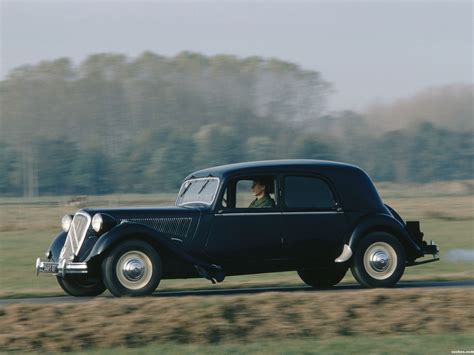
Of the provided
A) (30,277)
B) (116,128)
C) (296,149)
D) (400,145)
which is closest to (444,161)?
(400,145)

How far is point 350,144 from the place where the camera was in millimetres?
79000

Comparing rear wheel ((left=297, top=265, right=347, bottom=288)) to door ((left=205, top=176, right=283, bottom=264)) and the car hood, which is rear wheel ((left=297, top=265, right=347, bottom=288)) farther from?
the car hood

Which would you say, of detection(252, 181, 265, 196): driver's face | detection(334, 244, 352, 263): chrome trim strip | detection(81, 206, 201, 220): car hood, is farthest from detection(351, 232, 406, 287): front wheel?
detection(81, 206, 201, 220): car hood

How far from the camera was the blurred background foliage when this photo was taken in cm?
6831

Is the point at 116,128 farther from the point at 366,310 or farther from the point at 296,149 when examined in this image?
the point at 366,310

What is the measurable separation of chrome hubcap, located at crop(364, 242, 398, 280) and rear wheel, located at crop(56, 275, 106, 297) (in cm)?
382

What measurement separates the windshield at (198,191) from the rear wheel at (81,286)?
1.72 meters

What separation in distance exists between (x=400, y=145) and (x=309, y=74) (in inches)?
466

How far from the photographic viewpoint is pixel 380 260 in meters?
11.5

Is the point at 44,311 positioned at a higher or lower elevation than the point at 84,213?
lower

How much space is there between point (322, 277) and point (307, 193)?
71.5 inches

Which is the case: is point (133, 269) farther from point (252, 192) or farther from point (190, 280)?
point (190, 280)

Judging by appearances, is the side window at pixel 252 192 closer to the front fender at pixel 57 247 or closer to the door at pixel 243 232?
the door at pixel 243 232

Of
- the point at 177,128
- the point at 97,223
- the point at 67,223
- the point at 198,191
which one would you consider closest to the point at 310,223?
the point at 198,191
